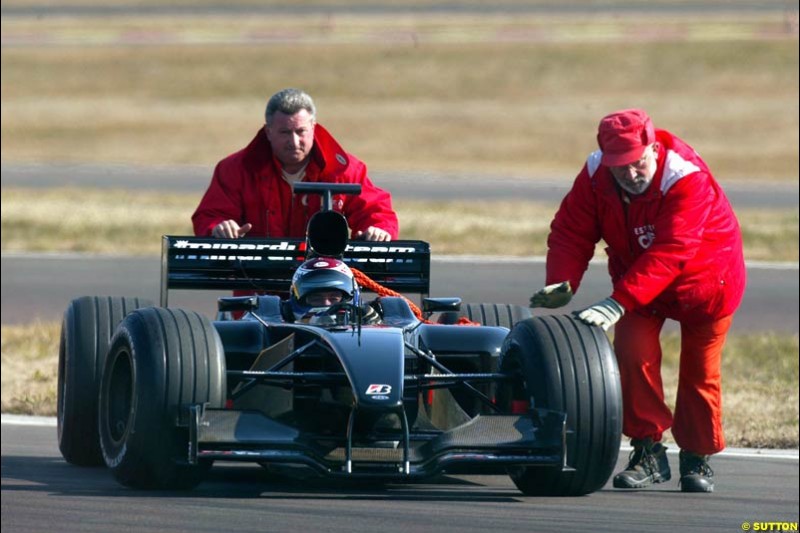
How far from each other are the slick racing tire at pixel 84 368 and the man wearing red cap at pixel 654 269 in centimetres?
205

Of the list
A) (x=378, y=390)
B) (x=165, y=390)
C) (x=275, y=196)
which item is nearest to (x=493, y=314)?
(x=275, y=196)

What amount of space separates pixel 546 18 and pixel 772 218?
32279 millimetres

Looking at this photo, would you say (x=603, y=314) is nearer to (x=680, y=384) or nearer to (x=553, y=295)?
(x=553, y=295)

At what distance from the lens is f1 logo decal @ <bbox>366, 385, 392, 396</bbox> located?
6.45m

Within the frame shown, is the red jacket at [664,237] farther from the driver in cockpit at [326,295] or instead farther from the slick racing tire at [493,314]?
the driver in cockpit at [326,295]

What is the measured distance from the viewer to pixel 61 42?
52031 millimetres

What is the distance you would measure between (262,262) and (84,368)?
3.74ft

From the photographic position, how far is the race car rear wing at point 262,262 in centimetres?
855

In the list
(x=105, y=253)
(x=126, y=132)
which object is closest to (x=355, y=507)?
(x=105, y=253)

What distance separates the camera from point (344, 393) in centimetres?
695

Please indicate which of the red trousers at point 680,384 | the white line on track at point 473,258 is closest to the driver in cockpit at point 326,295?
the red trousers at point 680,384

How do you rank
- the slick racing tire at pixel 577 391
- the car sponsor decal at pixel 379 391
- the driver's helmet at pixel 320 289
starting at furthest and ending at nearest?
the driver's helmet at pixel 320 289 → the slick racing tire at pixel 577 391 → the car sponsor decal at pixel 379 391

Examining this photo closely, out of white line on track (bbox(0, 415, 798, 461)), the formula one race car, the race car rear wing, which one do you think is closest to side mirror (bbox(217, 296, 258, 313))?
the formula one race car

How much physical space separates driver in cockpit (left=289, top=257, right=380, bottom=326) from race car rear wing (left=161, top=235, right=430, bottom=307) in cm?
82
